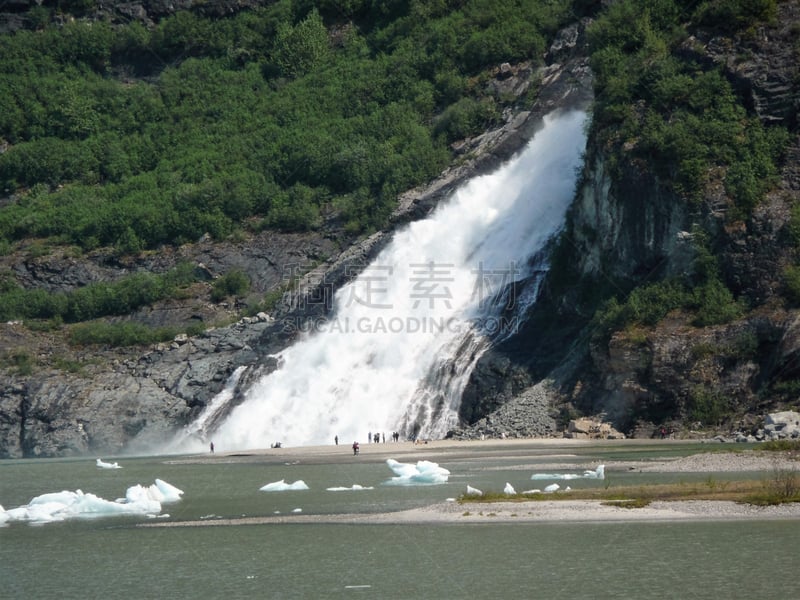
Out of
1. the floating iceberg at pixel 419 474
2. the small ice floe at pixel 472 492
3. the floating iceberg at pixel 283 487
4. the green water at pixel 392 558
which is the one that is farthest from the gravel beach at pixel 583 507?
the floating iceberg at pixel 283 487

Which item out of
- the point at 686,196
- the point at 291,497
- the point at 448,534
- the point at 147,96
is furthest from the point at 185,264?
the point at 448,534

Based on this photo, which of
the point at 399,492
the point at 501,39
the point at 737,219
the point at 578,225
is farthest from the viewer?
the point at 501,39

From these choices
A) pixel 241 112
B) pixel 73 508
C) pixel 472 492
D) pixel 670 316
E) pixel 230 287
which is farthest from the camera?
pixel 241 112

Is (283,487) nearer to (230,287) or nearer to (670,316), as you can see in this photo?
(670,316)

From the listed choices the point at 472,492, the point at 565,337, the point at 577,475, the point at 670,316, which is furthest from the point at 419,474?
the point at 565,337

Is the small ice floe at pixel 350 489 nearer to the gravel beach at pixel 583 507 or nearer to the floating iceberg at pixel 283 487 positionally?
the floating iceberg at pixel 283 487

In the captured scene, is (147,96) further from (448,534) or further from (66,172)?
(448,534)

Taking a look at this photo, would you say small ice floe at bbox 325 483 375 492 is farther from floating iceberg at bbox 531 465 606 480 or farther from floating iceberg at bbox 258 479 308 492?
floating iceberg at bbox 531 465 606 480
